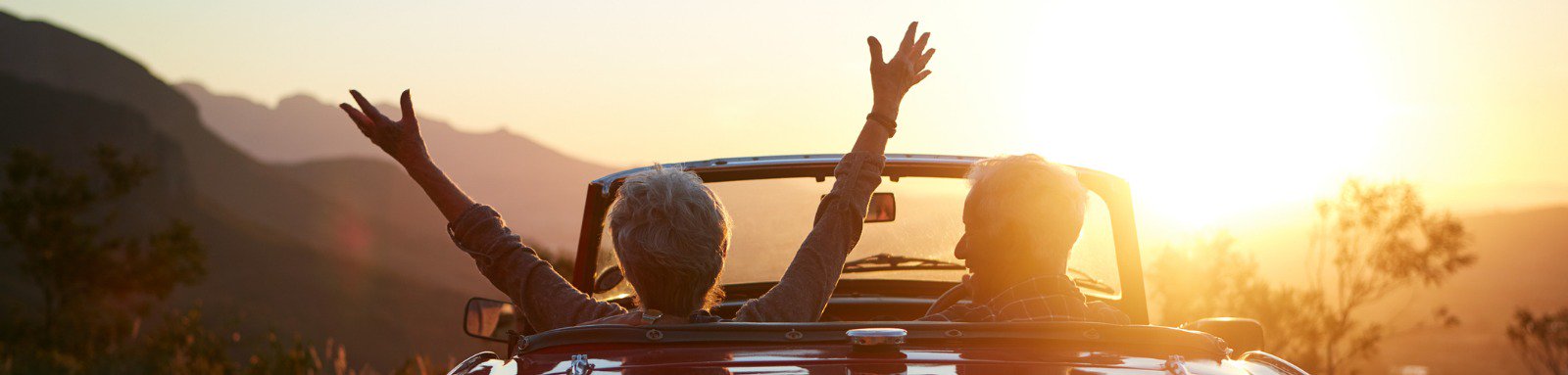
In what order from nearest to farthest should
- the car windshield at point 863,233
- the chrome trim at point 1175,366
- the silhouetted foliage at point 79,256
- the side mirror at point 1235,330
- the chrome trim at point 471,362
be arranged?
1. the chrome trim at point 1175,366
2. the chrome trim at point 471,362
3. the side mirror at point 1235,330
4. the car windshield at point 863,233
5. the silhouetted foliage at point 79,256

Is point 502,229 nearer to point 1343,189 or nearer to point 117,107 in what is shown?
point 1343,189

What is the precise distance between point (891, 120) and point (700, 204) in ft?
3.49

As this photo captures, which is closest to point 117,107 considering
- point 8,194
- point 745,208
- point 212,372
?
point 8,194

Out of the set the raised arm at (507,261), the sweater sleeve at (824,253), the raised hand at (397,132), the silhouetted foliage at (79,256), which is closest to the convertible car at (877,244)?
the sweater sleeve at (824,253)

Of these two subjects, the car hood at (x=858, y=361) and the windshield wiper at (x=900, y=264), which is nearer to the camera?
the car hood at (x=858, y=361)

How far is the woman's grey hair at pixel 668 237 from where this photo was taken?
10.3ft

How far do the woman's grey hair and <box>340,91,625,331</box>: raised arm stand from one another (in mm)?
199

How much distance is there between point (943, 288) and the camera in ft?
18.0

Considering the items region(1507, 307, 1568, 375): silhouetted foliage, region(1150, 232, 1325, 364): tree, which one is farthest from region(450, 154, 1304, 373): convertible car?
region(1507, 307, 1568, 375): silhouetted foliage

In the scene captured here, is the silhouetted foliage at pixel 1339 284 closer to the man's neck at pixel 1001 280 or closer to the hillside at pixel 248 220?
the man's neck at pixel 1001 280

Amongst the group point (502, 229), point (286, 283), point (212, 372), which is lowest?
point (286, 283)

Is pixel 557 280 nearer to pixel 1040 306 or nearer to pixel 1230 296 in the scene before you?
pixel 1040 306

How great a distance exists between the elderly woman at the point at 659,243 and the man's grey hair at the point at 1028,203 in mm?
336

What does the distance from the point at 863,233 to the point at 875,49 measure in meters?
1.46
